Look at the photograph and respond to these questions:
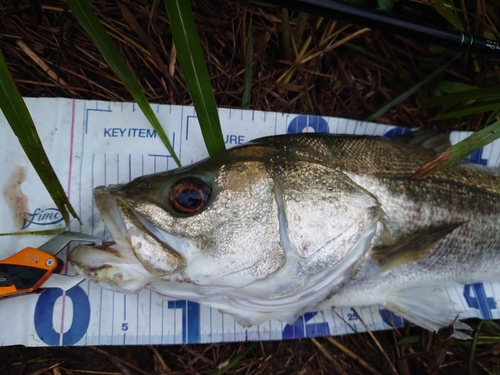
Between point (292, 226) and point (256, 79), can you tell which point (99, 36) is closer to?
point (256, 79)

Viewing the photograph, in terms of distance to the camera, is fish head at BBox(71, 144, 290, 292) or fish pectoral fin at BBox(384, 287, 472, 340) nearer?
fish head at BBox(71, 144, 290, 292)

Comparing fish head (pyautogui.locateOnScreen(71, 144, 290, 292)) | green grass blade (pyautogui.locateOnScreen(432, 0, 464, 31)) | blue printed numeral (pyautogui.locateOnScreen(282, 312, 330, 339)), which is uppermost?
green grass blade (pyautogui.locateOnScreen(432, 0, 464, 31))

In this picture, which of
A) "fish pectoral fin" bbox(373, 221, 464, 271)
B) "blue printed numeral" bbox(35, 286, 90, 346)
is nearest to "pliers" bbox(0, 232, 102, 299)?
"blue printed numeral" bbox(35, 286, 90, 346)

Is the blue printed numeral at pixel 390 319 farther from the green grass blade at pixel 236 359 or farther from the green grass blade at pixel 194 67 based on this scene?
the green grass blade at pixel 194 67

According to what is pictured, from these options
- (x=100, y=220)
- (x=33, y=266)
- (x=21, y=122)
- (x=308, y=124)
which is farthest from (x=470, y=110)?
(x=33, y=266)

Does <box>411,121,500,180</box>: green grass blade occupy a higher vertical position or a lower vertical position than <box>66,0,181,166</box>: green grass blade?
lower

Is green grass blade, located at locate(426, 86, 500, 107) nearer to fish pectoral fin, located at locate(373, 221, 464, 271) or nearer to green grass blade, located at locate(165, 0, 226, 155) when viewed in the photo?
fish pectoral fin, located at locate(373, 221, 464, 271)

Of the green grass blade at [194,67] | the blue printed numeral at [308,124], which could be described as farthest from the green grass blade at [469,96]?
the green grass blade at [194,67]
